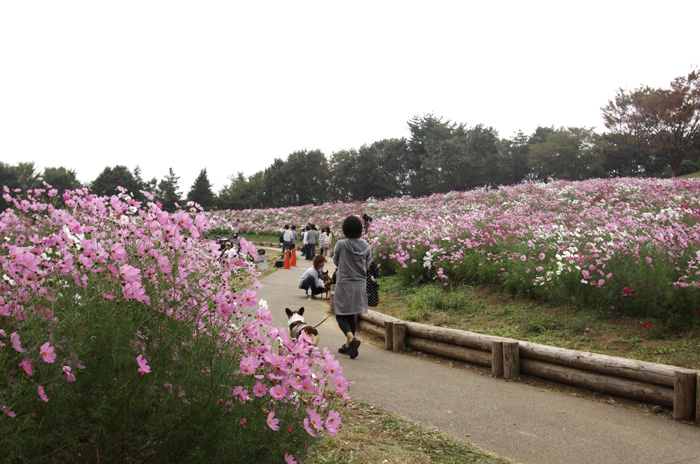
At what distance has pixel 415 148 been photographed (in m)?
52.2

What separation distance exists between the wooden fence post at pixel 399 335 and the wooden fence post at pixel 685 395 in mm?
3486

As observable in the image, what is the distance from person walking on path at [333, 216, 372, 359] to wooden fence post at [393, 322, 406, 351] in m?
0.77

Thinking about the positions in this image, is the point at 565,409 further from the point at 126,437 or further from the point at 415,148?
the point at 415,148

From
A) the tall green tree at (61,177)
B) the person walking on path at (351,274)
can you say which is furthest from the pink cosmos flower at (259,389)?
the tall green tree at (61,177)

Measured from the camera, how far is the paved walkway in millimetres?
3854


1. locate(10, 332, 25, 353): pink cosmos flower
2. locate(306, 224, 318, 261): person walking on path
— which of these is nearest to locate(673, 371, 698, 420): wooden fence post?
locate(10, 332, 25, 353): pink cosmos flower

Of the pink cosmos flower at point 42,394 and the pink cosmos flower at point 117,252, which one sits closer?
→ the pink cosmos flower at point 42,394

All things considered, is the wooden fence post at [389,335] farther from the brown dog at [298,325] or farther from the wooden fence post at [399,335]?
the brown dog at [298,325]

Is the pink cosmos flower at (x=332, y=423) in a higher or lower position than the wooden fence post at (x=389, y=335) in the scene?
higher

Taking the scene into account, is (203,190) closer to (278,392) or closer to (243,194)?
(243,194)

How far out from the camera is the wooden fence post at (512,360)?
580 cm

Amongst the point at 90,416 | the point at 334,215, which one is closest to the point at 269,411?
the point at 90,416

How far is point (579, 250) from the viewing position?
836cm

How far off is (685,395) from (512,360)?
170cm
